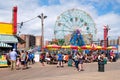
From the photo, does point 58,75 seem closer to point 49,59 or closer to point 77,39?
point 49,59

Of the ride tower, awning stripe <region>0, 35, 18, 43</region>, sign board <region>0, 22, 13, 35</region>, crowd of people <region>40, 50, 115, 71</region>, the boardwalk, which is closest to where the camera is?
the boardwalk

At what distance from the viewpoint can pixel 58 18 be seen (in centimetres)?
5616

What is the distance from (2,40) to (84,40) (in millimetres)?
30094

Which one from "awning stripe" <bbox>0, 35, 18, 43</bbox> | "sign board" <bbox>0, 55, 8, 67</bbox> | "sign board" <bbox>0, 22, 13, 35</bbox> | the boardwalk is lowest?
the boardwalk

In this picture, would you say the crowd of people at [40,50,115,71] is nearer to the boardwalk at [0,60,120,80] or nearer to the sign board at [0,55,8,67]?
the boardwalk at [0,60,120,80]

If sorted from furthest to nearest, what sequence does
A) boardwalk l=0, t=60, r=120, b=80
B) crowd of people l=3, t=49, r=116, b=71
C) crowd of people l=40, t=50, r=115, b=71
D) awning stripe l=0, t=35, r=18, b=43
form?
awning stripe l=0, t=35, r=18, b=43 < crowd of people l=40, t=50, r=115, b=71 < crowd of people l=3, t=49, r=116, b=71 < boardwalk l=0, t=60, r=120, b=80

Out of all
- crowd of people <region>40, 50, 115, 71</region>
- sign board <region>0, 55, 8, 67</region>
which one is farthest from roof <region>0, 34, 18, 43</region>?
crowd of people <region>40, 50, 115, 71</region>

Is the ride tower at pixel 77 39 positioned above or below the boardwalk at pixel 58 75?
above

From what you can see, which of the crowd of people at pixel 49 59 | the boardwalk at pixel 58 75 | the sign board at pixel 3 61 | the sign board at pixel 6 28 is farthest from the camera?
the sign board at pixel 6 28

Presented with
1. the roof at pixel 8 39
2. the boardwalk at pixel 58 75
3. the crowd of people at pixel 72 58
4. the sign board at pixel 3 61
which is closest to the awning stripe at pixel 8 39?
the roof at pixel 8 39

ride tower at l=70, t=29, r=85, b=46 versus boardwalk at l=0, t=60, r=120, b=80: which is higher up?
ride tower at l=70, t=29, r=85, b=46

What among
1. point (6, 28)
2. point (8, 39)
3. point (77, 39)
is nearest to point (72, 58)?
point (8, 39)

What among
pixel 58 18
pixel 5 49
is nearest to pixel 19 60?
pixel 5 49

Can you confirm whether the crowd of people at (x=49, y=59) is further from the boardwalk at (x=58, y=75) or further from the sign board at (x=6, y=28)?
the sign board at (x=6, y=28)
